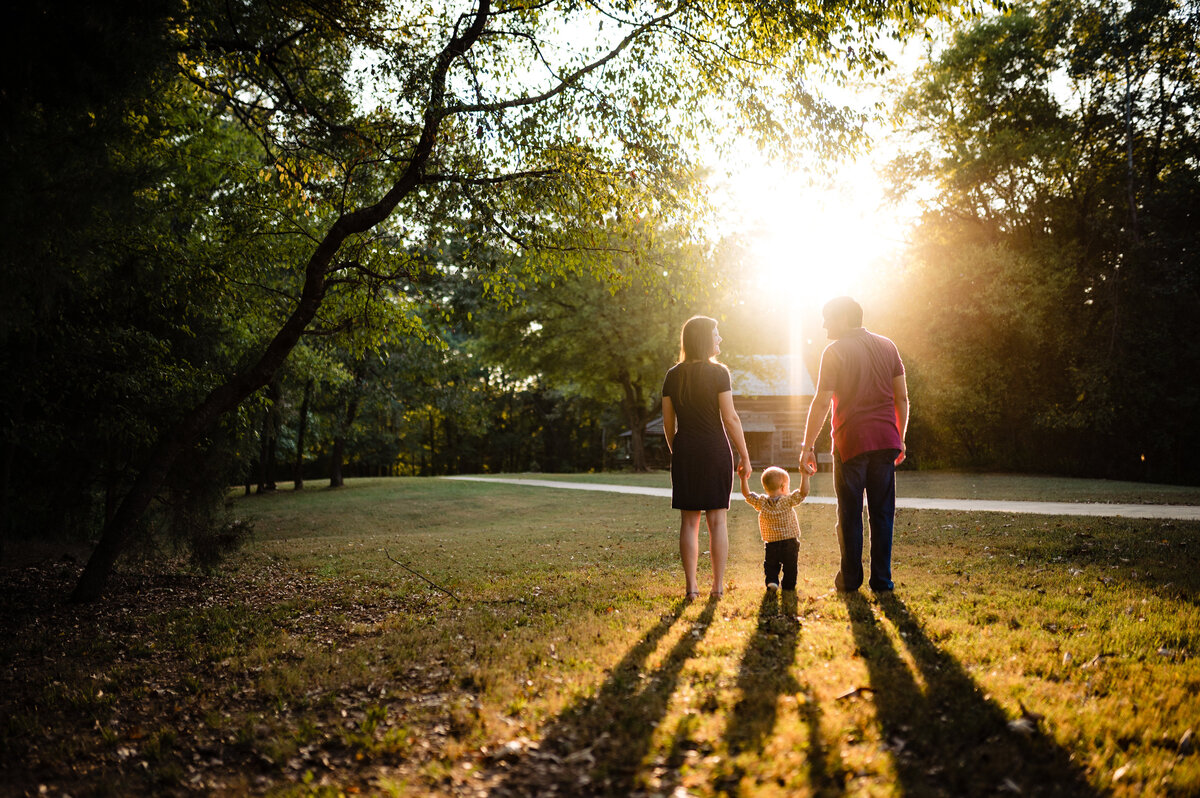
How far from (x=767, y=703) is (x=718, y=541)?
212 cm

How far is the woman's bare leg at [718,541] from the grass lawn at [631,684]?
0.82 ft

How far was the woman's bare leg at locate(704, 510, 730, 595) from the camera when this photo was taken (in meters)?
5.24

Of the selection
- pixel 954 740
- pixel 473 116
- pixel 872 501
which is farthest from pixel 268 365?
pixel 954 740

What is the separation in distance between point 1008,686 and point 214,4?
27.6 feet

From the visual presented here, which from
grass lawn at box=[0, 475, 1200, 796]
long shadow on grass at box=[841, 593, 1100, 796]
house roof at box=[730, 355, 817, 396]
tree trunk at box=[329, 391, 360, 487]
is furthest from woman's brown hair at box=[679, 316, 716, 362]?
house roof at box=[730, 355, 817, 396]

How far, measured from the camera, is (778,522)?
5.54m

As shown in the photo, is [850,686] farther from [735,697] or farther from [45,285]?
[45,285]

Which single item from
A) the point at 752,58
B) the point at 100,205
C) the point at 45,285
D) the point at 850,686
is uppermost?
the point at 752,58

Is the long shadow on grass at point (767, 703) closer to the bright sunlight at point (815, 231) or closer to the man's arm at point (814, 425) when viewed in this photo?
the man's arm at point (814, 425)

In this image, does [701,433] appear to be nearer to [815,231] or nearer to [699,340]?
[699,340]

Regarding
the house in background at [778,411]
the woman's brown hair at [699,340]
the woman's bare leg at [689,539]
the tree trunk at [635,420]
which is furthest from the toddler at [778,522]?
the house in background at [778,411]

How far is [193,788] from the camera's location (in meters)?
2.96

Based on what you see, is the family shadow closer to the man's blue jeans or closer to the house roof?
the man's blue jeans

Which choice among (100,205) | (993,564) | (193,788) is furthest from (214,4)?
(993,564)
